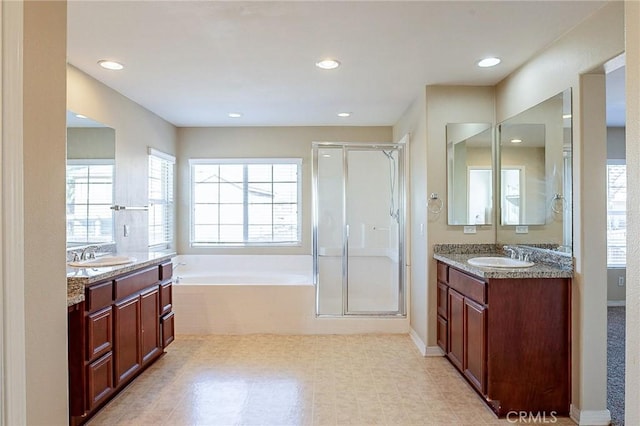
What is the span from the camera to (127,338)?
2.79 meters

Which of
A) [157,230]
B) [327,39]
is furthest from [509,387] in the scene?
[157,230]

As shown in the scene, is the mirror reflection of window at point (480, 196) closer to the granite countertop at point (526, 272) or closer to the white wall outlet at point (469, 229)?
the white wall outlet at point (469, 229)

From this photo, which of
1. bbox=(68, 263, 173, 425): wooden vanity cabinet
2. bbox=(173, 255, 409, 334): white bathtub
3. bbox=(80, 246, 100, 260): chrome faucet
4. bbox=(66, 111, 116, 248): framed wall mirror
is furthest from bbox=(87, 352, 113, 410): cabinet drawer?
bbox=(173, 255, 409, 334): white bathtub

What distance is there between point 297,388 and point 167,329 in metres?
1.29

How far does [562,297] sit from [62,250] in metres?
2.60

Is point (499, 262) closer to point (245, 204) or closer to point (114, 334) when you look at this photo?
point (114, 334)

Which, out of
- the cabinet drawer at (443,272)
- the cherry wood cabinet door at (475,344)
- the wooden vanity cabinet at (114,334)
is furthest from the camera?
the cabinet drawer at (443,272)

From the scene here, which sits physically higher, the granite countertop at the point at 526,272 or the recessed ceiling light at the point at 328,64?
the recessed ceiling light at the point at 328,64

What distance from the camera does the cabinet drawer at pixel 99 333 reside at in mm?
2338

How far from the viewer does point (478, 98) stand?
3.58 m

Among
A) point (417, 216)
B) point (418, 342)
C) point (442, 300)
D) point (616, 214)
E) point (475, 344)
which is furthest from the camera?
point (616, 214)

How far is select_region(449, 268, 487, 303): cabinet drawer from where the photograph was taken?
2619 mm

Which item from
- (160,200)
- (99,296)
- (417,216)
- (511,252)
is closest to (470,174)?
(417,216)

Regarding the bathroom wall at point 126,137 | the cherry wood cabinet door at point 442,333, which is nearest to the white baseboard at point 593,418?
the cherry wood cabinet door at point 442,333
